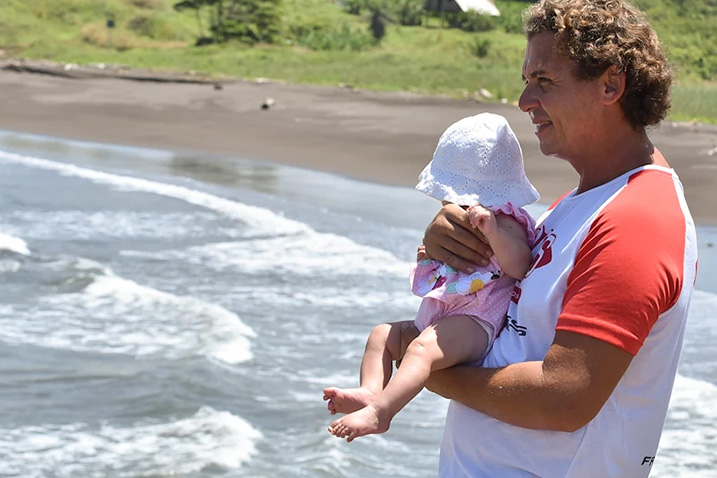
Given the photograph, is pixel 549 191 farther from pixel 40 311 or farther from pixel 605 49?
pixel 605 49

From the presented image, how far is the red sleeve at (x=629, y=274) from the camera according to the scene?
1.86 metres

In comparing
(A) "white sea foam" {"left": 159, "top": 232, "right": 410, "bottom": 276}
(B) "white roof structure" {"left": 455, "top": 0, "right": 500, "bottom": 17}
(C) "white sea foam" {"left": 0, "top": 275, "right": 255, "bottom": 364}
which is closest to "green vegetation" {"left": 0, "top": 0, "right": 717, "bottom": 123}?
(B) "white roof structure" {"left": 455, "top": 0, "right": 500, "bottom": 17}

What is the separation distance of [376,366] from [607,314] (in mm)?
764

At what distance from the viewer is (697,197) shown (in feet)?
47.9

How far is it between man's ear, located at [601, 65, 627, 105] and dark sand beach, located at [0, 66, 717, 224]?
39.0 feet

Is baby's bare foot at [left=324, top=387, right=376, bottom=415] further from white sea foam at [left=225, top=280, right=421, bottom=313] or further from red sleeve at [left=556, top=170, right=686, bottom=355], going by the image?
white sea foam at [left=225, top=280, right=421, bottom=313]

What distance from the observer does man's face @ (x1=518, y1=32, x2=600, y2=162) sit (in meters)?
2.05

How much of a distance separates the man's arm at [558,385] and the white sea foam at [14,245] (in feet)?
31.0

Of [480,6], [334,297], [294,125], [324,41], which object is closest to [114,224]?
[334,297]

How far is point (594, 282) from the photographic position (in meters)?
1.89

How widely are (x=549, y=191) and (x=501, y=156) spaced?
13067 mm

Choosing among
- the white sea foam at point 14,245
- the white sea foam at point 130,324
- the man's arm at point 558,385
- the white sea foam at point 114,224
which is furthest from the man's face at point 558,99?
the white sea foam at point 114,224

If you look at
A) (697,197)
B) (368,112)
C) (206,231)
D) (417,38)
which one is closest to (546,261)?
(206,231)

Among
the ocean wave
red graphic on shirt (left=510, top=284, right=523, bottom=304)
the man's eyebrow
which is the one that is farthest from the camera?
the ocean wave
